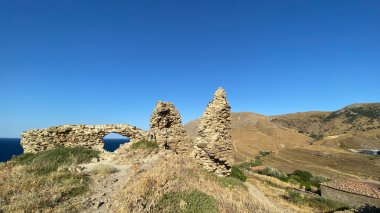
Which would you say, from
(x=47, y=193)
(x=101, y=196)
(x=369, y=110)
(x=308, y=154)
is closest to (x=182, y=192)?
(x=101, y=196)

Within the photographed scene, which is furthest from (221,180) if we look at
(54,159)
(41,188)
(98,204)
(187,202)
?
(54,159)

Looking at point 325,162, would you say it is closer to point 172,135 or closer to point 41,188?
point 172,135

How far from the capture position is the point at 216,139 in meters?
13.6

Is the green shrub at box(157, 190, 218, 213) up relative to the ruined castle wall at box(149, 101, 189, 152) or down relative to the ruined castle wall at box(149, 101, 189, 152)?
down

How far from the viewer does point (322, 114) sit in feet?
600

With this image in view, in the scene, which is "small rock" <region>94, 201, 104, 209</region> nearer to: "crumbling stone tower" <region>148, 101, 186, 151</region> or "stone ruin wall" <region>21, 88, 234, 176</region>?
"stone ruin wall" <region>21, 88, 234, 176</region>

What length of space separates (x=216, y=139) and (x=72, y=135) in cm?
1077

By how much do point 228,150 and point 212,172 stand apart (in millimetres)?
1466

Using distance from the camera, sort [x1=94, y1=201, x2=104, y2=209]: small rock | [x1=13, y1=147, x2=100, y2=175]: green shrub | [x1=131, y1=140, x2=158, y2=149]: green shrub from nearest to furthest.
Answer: [x1=94, y1=201, x2=104, y2=209]: small rock
[x1=13, y1=147, x2=100, y2=175]: green shrub
[x1=131, y1=140, x2=158, y2=149]: green shrub

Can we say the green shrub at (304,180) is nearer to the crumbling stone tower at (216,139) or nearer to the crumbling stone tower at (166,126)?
the crumbling stone tower at (166,126)

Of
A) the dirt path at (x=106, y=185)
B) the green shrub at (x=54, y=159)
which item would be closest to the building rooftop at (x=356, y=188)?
the dirt path at (x=106, y=185)

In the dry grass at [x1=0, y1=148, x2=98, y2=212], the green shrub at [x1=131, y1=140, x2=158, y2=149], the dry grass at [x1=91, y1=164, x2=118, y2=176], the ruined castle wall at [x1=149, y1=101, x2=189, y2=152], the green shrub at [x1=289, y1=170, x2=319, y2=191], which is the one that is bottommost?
the green shrub at [x1=289, y1=170, x2=319, y2=191]

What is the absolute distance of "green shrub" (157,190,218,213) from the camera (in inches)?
291

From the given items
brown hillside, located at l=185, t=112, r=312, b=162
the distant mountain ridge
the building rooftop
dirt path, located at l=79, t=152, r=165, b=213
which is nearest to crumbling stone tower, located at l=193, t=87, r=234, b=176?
dirt path, located at l=79, t=152, r=165, b=213
